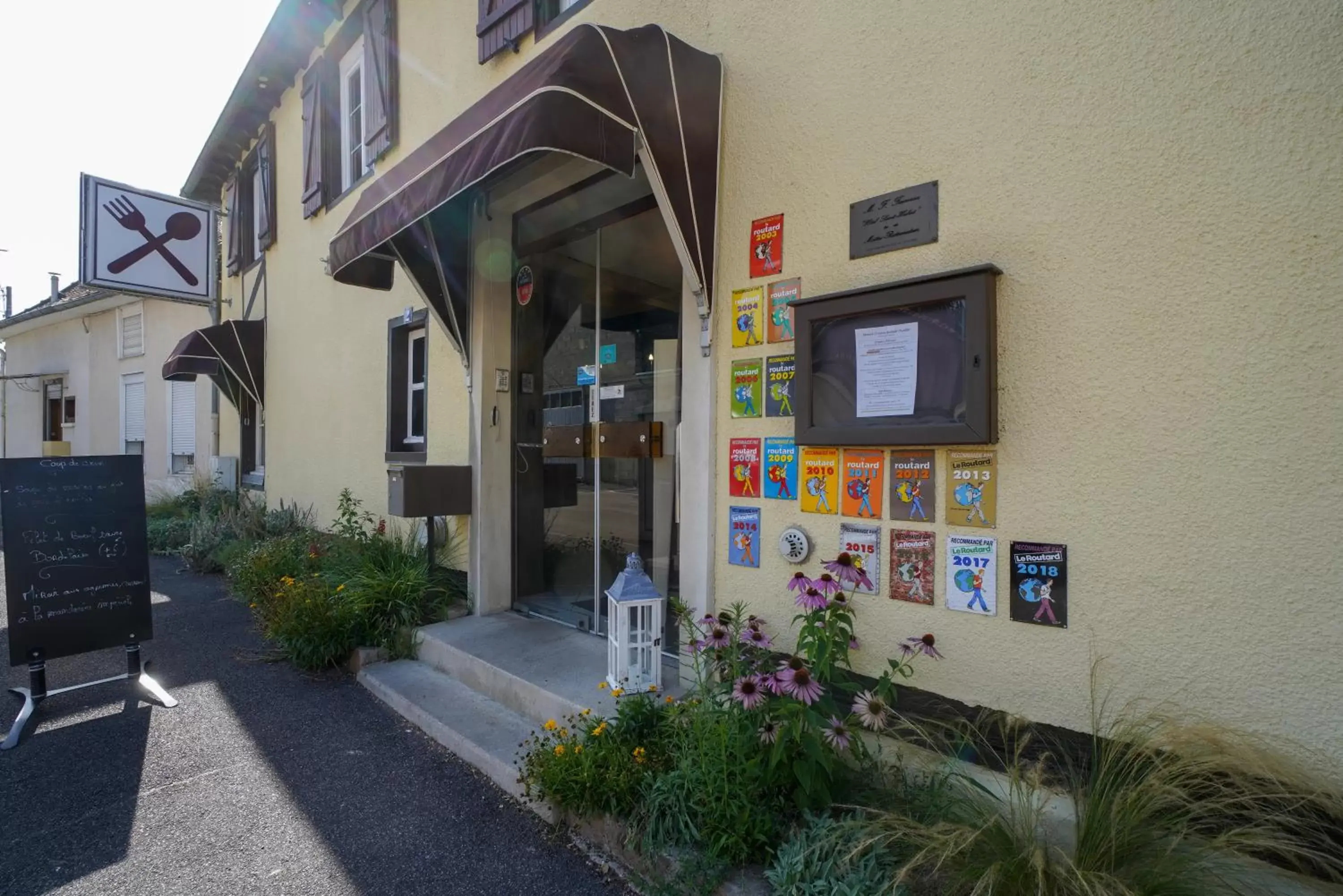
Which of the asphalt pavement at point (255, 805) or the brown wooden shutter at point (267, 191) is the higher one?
the brown wooden shutter at point (267, 191)

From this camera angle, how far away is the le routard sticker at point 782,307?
2.98 metres

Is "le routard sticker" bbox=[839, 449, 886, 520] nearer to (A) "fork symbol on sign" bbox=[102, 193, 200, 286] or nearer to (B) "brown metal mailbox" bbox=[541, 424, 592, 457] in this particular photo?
(B) "brown metal mailbox" bbox=[541, 424, 592, 457]

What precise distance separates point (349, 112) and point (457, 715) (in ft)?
23.0

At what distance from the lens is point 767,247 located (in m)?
3.11

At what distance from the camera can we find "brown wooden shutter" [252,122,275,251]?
8906 mm

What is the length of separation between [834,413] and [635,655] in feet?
5.30

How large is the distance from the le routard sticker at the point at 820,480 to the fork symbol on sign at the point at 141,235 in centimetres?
838

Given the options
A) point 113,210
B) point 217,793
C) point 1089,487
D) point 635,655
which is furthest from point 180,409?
point 1089,487

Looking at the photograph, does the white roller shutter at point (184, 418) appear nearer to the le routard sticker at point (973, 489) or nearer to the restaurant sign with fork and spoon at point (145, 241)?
the restaurant sign with fork and spoon at point (145, 241)

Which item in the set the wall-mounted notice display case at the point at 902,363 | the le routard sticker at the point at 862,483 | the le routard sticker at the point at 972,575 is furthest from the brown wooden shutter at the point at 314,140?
the le routard sticker at the point at 972,575

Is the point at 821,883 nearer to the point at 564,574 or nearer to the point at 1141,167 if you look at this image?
the point at 1141,167

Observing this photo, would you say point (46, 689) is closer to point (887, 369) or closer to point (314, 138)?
point (887, 369)

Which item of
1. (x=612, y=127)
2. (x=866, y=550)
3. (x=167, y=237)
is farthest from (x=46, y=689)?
(x=167, y=237)

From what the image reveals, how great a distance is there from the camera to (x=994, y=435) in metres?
2.35
